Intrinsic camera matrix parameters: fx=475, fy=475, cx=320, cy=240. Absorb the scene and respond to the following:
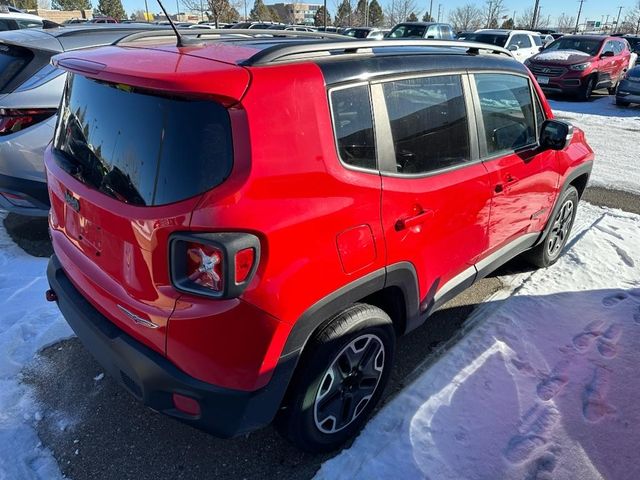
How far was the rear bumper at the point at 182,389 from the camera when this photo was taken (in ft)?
6.01

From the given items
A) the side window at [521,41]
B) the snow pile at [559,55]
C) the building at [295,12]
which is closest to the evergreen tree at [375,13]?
the building at [295,12]

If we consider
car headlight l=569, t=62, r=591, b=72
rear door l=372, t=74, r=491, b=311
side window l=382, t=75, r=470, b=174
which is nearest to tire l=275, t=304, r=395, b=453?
rear door l=372, t=74, r=491, b=311

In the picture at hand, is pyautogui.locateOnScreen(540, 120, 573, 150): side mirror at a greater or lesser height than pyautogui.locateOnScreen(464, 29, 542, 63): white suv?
greater

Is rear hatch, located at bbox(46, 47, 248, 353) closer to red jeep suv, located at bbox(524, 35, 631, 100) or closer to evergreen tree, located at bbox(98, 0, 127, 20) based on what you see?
red jeep suv, located at bbox(524, 35, 631, 100)

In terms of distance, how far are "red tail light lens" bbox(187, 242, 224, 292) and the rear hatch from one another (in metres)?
0.09

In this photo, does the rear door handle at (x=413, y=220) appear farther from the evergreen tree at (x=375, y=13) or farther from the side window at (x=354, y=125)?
the evergreen tree at (x=375, y=13)

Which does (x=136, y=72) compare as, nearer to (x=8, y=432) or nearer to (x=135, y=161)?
(x=135, y=161)

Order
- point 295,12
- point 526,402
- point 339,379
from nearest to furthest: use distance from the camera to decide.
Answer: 1. point 339,379
2. point 526,402
3. point 295,12

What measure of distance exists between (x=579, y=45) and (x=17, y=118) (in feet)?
53.4

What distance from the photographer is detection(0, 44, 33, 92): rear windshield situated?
4082 mm

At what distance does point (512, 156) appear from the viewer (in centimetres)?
309

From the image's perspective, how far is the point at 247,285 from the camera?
5.59 ft

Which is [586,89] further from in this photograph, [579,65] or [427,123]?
[427,123]

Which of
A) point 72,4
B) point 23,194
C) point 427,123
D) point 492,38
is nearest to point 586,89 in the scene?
point 492,38
